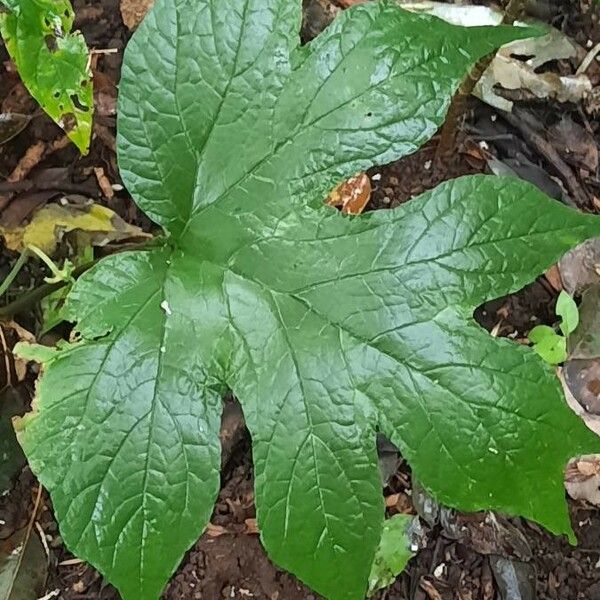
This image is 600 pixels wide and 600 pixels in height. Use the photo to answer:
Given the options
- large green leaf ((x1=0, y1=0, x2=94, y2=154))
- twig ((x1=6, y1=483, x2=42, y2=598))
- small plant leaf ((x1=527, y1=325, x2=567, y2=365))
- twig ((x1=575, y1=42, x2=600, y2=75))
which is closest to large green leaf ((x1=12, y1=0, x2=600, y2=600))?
large green leaf ((x1=0, y1=0, x2=94, y2=154))

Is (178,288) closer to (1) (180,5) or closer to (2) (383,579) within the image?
(1) (180,5)

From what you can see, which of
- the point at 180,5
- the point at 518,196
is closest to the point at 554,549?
the point at 518,196

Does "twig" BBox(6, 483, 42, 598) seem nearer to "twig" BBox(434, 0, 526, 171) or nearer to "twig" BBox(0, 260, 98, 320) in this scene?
"twig" BBox(0, 260, 98, 320)

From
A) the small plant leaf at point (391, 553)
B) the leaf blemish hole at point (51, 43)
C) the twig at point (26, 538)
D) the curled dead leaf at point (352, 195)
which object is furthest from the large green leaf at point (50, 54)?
the small plant leaf at point (391, 553)

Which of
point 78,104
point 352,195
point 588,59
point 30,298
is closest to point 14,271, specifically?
point 30,298

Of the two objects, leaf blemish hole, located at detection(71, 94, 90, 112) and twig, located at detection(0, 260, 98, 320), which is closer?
leaf blemish hole, located at detection(71, 94, 90, 112)
